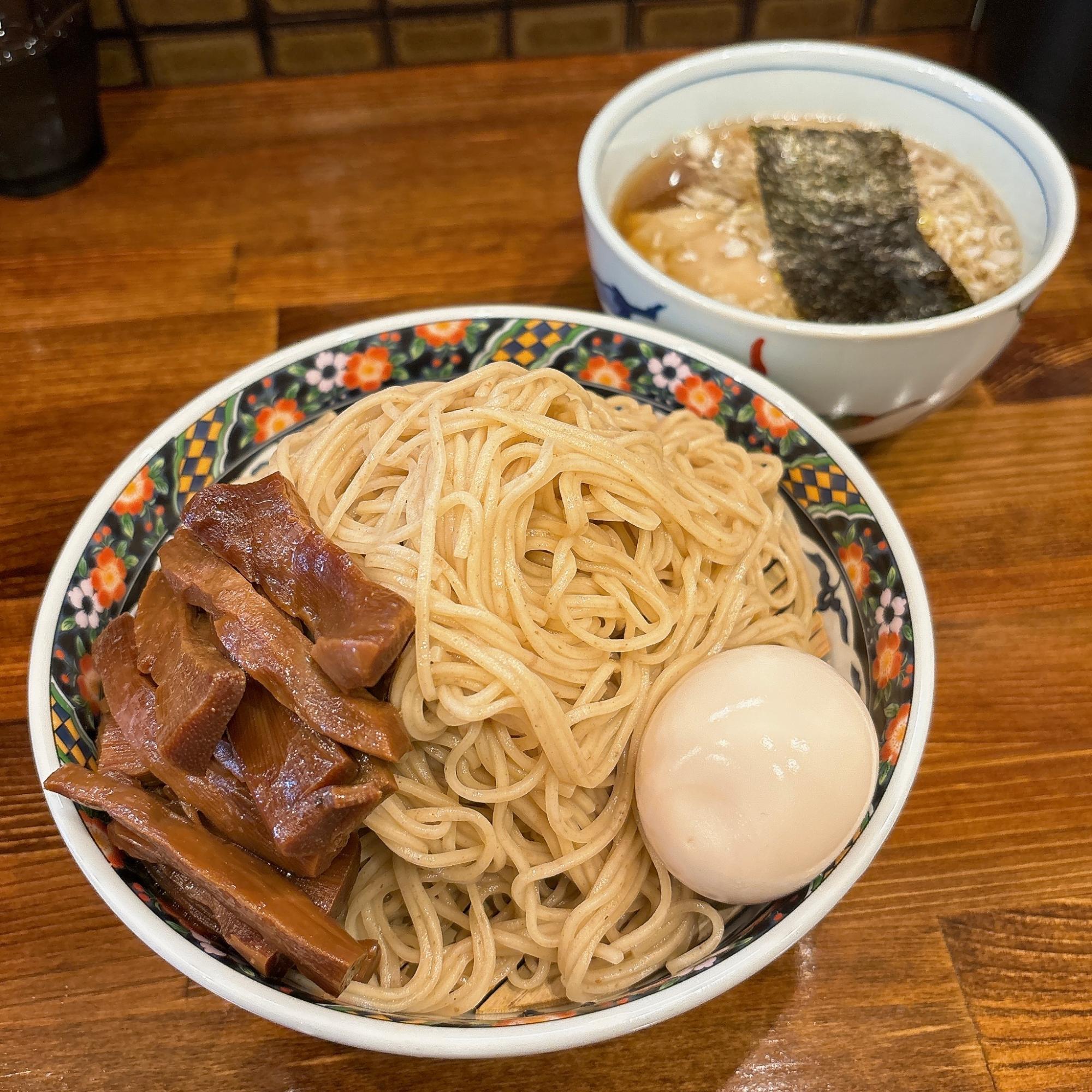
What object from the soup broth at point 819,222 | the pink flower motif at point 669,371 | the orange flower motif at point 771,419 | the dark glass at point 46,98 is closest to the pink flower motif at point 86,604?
the pink flower motif at point 669,371

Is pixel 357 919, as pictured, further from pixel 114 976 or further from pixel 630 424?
pixel 630 424

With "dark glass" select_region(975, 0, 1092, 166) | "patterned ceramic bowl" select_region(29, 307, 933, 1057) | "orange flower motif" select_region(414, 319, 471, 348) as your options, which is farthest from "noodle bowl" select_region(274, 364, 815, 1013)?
"dark glass" select_region(975, 0, 1092, 166)

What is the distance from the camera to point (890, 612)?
1.48 meters

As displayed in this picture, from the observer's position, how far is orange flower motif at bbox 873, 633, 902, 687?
143cm

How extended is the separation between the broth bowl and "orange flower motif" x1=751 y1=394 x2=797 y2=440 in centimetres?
10

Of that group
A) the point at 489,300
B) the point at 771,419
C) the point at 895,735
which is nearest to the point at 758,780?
the point at 895,735

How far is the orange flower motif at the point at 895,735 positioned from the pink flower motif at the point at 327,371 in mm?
1205

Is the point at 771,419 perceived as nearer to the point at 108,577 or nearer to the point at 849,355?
the point at 849,355

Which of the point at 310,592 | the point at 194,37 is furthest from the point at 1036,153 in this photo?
the point at 194,37

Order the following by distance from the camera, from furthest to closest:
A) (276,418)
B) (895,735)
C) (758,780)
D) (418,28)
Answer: (418,28) < (276,418) < (895,735) < (758,780)

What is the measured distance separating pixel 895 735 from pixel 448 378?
1107 mm

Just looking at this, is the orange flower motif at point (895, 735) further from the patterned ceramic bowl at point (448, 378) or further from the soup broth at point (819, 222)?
the soup broth at point (819, 222)

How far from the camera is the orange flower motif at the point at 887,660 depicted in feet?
4.68

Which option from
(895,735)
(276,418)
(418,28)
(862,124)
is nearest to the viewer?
(895,735)
